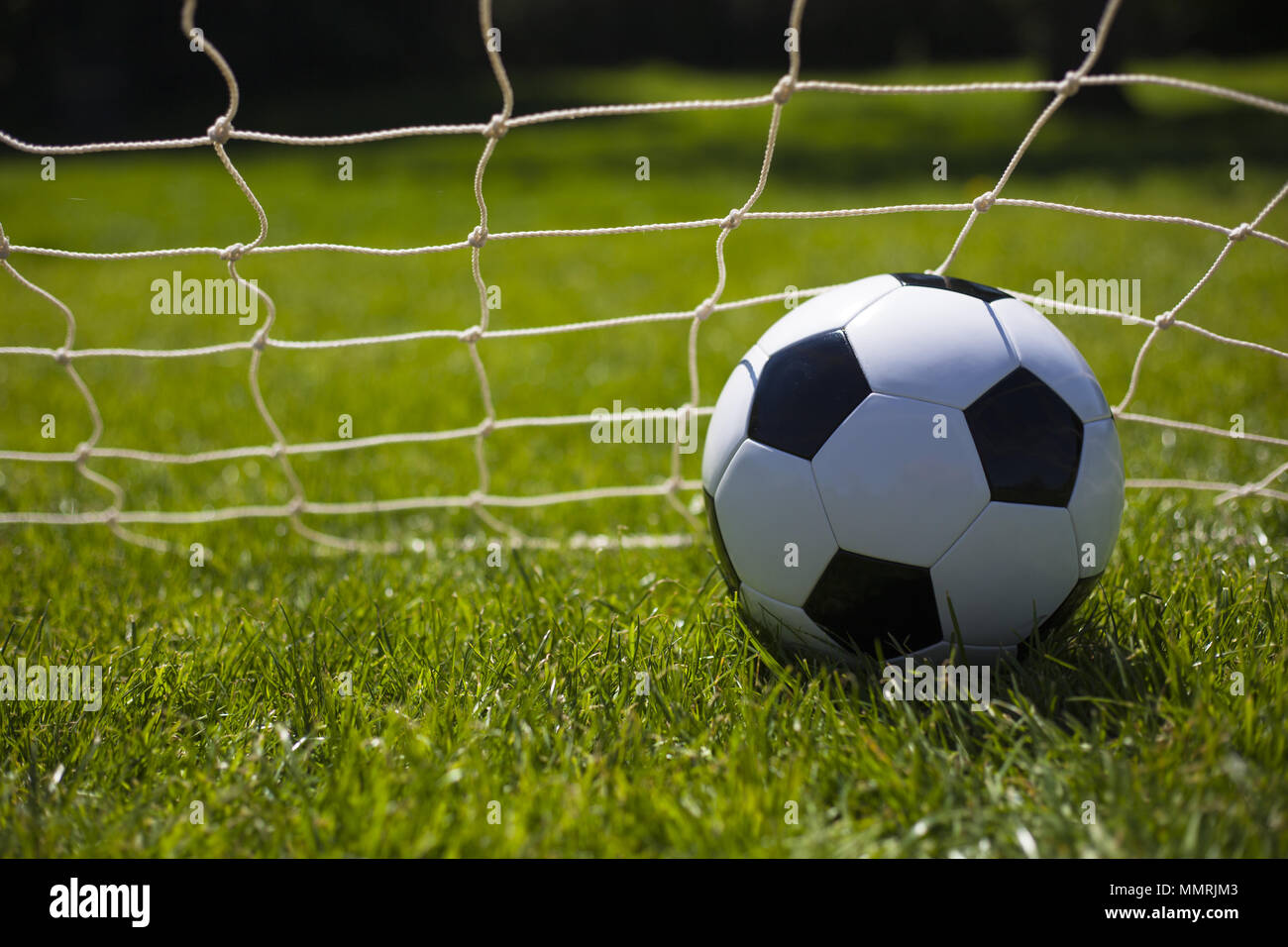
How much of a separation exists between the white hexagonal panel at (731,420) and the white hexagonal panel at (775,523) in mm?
35

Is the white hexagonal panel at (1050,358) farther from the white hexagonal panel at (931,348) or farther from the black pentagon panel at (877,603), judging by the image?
the black pentagon panel at (877,603)

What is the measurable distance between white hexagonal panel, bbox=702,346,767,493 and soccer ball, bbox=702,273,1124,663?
0.02 m

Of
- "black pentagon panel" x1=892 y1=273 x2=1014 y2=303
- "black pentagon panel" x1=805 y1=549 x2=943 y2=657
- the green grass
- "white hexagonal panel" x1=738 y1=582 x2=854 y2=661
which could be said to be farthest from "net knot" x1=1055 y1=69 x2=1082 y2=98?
"white hexagonal panel" x1=738 y1=582 x2=854 y2=661

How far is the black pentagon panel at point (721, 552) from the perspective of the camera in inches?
81.4

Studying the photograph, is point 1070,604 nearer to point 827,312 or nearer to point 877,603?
point 877,603

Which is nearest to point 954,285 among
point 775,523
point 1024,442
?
point 1024,442

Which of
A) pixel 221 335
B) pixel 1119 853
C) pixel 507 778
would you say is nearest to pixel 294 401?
pixel 221 335

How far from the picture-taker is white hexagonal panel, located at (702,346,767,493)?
79.9 inches

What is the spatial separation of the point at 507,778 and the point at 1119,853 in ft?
3.19

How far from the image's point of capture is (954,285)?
80.8 inches

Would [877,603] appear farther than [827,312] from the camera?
No

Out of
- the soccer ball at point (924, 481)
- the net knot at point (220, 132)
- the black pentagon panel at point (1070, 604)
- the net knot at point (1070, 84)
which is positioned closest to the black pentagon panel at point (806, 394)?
the soccer ball at point (924, 481)

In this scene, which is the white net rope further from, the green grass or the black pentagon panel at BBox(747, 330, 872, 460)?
the black pentagon panel at BBox(747, 330, 872, 460)

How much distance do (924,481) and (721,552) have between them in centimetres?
47
